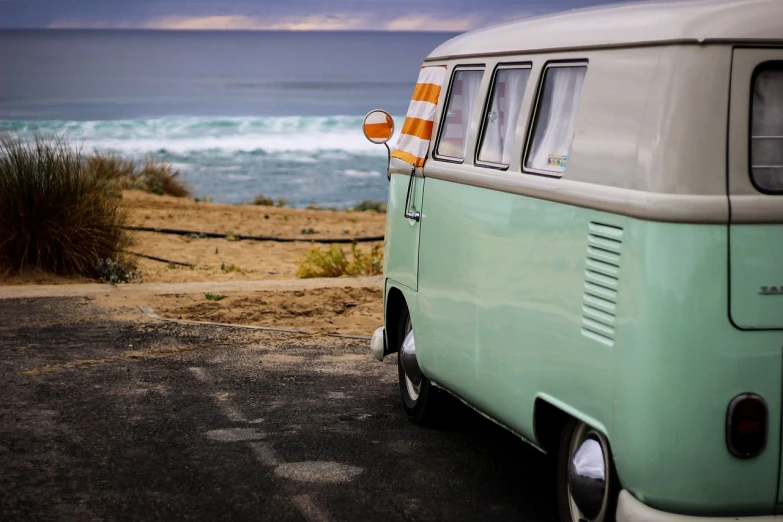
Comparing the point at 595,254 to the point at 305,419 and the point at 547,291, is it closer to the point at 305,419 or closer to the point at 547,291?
the point at 547,291

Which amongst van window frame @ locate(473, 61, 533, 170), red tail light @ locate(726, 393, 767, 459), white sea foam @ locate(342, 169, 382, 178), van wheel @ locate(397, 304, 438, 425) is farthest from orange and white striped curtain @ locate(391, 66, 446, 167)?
white sea foam @ locate(342, 169, 382, 178)

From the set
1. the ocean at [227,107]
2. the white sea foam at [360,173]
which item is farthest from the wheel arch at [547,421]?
the white sea foam at [360,173]

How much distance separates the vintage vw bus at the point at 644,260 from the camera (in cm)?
360

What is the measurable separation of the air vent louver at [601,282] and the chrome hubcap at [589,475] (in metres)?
0.42

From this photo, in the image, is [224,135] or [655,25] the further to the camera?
[224,135]

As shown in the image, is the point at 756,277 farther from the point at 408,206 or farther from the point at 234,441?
the point at 234,441

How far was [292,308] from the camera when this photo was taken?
405 inches

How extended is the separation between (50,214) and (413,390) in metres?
Answer: 6.38

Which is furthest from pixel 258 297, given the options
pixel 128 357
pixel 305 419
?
pixel 305 419

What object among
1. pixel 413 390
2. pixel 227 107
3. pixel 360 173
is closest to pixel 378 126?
pixel 413 390

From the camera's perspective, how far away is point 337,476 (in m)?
5.51

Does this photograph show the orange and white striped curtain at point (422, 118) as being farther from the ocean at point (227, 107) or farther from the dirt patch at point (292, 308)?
the ocean at point (227, 107)

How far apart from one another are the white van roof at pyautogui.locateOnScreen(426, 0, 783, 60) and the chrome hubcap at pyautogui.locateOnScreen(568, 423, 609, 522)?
147 cm

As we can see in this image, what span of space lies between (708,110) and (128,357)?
5607 mm
